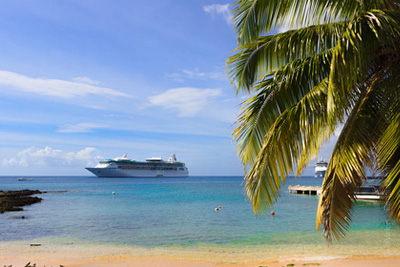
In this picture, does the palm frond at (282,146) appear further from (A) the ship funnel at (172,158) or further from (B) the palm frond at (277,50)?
(A) the ship funnel at (172,158)

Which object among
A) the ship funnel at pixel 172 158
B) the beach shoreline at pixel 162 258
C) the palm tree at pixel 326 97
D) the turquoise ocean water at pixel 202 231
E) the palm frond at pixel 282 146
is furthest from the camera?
the ship funnel at pixel 172 158

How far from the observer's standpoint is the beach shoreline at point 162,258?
10.8m

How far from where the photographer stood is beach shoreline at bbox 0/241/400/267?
1084 cm

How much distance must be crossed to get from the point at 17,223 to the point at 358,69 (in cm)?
2280

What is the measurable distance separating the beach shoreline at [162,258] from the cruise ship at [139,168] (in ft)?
321

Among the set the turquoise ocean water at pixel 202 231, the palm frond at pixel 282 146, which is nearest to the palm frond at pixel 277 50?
the palm frond at pixel 282 146

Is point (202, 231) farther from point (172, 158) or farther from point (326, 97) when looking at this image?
point (172, 158)

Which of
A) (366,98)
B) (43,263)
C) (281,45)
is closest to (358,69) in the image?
(366,98)

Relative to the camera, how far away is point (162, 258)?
11.9 metres

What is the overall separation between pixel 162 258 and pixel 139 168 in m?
105

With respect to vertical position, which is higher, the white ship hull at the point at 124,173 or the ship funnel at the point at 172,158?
the ship funnel at the point at 172,158

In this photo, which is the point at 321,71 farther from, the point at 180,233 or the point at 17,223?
the point at 17,223

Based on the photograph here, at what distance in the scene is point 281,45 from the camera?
461cm

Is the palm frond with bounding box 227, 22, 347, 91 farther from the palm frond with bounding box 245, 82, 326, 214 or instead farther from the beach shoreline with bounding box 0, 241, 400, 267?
the beach shoreline with bounding box 0, 241, 400, 267
